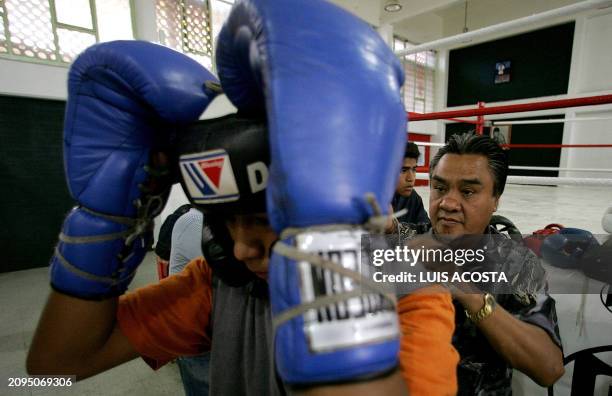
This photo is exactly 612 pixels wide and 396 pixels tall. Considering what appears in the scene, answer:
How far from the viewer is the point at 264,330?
687 mm

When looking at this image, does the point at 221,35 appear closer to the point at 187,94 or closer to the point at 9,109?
the point at 187,94

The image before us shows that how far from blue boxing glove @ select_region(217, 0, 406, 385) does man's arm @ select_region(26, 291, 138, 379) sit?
441 mm

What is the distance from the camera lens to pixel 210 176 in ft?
1.55

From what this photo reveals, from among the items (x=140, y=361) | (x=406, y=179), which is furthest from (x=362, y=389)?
(x=140, y=361)

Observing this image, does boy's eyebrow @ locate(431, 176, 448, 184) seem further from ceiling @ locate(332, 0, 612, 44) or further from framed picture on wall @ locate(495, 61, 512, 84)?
framed picture on wall @ locate(495, 61, 512, 84)

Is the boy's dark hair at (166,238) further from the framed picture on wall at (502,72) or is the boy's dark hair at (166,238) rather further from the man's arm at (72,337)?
the framed picture on wall at (502,72)

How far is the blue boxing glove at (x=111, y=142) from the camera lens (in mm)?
515

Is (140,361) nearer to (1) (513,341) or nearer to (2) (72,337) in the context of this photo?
(2) (72,337)

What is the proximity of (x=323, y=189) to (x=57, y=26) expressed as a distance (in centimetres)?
485

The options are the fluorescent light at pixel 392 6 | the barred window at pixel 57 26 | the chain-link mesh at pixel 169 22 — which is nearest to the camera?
the barred window at pixel 57 26

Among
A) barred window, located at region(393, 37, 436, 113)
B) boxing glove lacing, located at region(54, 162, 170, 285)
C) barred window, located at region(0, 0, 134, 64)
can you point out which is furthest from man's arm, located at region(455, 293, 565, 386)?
barred window, located at region(393, 37, 436, 113)

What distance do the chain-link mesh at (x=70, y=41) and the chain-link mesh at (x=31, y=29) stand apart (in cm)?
8

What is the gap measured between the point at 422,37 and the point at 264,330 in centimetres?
1009

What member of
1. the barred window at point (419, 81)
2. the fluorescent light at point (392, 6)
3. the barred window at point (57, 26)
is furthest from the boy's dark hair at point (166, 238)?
the barred window at point (419, 81)
